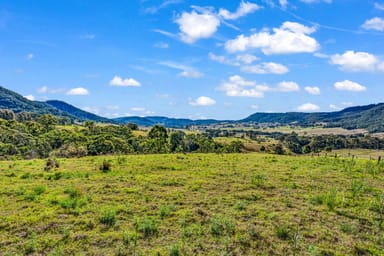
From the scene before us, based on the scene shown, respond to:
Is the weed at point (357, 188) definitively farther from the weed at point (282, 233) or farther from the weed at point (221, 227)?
the weed at point (221, 227)

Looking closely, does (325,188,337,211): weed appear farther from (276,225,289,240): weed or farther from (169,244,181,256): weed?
(169,244,181,256): weed

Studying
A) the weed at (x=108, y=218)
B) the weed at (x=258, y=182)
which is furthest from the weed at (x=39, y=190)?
the weed at (x=258, y=182)

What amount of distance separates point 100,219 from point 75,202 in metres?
2.52

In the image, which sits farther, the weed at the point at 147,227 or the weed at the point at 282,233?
the weed at the point at 147,227

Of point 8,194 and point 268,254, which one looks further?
point 8,194

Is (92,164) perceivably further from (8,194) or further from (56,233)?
(56,233)

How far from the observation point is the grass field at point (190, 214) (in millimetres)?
9492

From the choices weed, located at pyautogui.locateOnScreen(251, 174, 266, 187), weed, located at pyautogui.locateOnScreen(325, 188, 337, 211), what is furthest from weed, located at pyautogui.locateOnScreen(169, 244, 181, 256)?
weed, located at pyautogui.locateOnScreen(251, 174, 266, 187)

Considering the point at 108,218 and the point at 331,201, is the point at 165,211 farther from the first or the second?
the point at 331,201

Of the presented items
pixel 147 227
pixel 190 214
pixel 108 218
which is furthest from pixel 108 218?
pixel 190 214

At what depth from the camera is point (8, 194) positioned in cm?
1544

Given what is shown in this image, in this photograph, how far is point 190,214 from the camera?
12062 millimetres

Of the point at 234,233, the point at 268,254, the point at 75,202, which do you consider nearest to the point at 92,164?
the point at 75,202

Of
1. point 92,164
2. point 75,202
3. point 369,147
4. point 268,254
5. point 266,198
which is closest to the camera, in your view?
point 268,254
